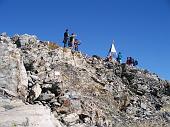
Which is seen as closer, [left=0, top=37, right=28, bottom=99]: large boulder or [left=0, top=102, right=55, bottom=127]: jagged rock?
[left=0, top=102, right=55, bottom=127]: jagged rock

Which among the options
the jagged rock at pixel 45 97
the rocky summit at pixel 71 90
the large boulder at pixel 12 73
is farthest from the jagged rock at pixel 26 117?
the jagged rock at pixel 45 97

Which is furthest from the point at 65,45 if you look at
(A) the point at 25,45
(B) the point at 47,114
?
(B) the point at 47,114

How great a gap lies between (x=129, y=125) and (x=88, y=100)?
471cm

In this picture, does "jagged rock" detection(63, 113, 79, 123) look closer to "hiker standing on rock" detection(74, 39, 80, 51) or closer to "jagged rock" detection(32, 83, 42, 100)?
"jagged rock" detection(32, 83, 42, 100)

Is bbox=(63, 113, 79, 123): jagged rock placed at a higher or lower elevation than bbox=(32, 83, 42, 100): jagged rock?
lower

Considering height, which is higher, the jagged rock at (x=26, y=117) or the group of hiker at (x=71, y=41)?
the group of hiker at (x=71, y=41)

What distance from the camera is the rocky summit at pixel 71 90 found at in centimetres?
2750

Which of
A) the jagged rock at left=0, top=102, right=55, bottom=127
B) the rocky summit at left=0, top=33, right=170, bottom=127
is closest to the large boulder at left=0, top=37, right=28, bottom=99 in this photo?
the rocky summit at left=0, top=33, right=170, bottom=127

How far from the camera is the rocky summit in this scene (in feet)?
90.2

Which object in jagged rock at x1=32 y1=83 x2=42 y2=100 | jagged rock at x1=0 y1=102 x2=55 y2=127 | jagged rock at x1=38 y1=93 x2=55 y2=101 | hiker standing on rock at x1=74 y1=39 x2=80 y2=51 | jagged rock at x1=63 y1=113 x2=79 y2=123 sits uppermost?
hiker standing on rock at x1=74 y1=39 x2=80 y2=51

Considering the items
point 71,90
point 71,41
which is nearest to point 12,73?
point 71,90

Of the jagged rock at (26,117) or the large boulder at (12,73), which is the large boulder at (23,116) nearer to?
the jagged rock at (26,117)

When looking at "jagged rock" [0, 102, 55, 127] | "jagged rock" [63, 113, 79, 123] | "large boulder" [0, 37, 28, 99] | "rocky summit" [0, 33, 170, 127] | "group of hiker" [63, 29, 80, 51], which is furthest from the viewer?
"group of hiker" [63, 29, 80, 51]

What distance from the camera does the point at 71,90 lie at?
3816 centimetres
